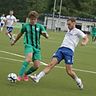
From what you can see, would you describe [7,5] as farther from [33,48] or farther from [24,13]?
[33,48]

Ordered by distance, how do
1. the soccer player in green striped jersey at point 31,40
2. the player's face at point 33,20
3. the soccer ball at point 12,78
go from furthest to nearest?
the soccer player in green striped jersey at point 31,40, the player's face at point 33,20, the soccer ball at point 12,78

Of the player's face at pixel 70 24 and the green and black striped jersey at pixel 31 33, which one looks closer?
the player's face at pixel 70 24

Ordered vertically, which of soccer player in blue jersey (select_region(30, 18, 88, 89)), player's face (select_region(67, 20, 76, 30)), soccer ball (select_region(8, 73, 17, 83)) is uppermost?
player's face (select_region(67, 20, 76, 30))

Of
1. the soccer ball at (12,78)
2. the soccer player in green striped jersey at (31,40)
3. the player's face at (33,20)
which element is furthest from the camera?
the soccer player in green striped jersey at (31,40)

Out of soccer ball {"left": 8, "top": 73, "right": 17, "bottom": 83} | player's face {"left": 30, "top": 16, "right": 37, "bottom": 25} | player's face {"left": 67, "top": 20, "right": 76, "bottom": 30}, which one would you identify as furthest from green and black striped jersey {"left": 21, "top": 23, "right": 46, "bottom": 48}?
soccer ball {"left": 8, "top": 73, "right": 17, "bottom": 83}

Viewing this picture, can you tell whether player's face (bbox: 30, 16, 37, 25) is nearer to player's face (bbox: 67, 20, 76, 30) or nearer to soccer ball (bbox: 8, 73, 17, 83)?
player's face (bbox: 67, 20, 76, 30)

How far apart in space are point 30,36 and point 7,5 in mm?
112711

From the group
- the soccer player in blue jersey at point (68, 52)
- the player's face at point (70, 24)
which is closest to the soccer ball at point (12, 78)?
the soccer player in blue jersey at point (68, 52)

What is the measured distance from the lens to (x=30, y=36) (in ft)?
41.5

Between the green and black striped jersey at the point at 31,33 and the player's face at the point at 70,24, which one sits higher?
the player's face at the point at 70,24

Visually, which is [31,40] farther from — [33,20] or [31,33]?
[33,20]

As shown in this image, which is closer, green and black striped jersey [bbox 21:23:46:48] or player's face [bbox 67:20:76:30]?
Result: player's face [bbox 67:20:76:30]

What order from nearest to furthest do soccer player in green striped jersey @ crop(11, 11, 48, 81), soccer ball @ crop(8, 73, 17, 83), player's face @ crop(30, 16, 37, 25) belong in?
soccer ball @ crop(8, 73, 17, 83) → player's face @ crop(30, 16, 37, 25) → soccer player in green striped jersey @ crop(11, 11, 48, 81)

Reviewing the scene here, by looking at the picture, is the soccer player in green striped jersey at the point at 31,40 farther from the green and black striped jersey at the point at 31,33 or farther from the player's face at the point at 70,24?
the player's face at the point at 70,24
